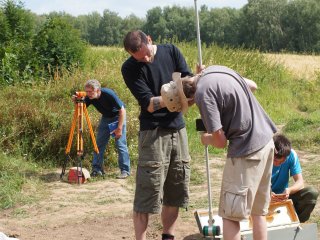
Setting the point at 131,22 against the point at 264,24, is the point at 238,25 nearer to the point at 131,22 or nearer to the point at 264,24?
the point at 264,24

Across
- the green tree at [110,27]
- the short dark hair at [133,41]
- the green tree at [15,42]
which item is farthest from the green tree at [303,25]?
the short dark hair at [133,41]

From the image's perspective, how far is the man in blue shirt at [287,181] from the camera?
449 cm

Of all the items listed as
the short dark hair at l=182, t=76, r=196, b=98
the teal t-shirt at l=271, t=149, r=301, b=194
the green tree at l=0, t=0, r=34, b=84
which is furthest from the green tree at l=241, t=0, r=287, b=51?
the short dark hair at l=182, t=76, r=196, b=98

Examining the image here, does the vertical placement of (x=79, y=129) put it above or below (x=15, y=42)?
below

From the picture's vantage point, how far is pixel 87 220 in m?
5.99

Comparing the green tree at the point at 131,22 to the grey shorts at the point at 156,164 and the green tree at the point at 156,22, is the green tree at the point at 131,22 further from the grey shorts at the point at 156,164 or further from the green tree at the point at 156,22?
the grey shorts at the point at 156,164

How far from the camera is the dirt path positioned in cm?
550

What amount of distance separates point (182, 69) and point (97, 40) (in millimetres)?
59751

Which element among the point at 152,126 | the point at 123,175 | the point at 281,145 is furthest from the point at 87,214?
the point at 281,145

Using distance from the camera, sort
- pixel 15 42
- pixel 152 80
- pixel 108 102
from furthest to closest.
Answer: pixel 15 42
pixel 108 102
pixel 152 80

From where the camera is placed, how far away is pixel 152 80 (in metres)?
4.44

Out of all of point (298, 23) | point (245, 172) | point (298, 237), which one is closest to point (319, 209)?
point (298, 237)

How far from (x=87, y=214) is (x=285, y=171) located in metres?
2.40

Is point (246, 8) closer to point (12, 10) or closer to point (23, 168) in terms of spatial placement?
point (12, 10)
